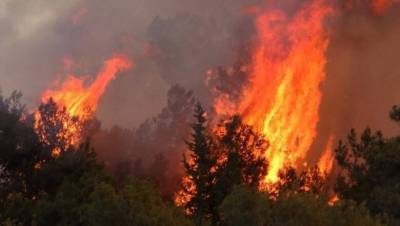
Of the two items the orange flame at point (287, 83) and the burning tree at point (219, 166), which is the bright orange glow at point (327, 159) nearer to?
the orange flame at point (287, 83)

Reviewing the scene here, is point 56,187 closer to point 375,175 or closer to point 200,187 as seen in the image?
point 200,187

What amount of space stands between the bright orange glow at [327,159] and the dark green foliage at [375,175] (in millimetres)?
16658

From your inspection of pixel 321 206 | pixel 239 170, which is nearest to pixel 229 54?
pixel 239 170

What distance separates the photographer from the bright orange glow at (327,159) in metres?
53.5

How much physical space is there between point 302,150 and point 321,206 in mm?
37242

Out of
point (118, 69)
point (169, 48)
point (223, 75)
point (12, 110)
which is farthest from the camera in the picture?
point (118, 69)

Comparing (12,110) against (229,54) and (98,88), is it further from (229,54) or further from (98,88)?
(98,88)

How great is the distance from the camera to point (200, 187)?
36.5m

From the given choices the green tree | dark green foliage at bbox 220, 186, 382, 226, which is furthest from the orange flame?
dark green foliage at bbox 220, 186, 382, 226

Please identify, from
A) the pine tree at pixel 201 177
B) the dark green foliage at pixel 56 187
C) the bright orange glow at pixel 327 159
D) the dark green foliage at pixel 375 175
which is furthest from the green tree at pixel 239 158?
the bright orange glow at pixel 327 159

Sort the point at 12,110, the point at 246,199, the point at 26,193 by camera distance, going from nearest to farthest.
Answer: the point at 246,199
the point at 26,193
the point at 12,110

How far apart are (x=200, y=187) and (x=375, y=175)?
11.3m

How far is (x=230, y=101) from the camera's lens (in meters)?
64.5

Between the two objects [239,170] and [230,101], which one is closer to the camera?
[239,170]
